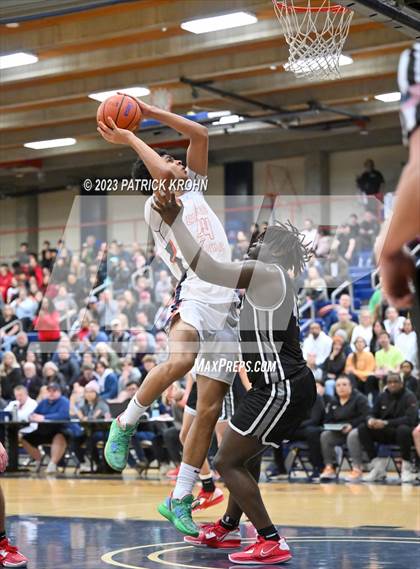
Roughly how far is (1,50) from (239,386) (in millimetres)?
11292

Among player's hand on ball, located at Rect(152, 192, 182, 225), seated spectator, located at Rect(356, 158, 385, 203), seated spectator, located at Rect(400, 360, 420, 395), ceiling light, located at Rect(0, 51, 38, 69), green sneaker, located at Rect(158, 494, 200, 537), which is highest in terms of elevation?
ceiling light, located at Rect(0, 51, 38, 69)

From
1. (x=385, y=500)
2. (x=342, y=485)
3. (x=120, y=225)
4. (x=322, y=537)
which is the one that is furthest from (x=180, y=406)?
(x=120, y=225)

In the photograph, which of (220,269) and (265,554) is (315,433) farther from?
(220,269)

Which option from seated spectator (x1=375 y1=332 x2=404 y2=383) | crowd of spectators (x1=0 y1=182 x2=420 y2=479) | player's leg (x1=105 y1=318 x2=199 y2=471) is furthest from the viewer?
seated spectator (x1=375 y1=332 x2=404 y2=383)

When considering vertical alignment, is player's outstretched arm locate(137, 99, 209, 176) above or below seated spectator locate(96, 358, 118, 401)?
above

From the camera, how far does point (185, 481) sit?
6.72 m

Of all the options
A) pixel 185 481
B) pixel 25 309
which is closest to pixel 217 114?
pixel 25 309

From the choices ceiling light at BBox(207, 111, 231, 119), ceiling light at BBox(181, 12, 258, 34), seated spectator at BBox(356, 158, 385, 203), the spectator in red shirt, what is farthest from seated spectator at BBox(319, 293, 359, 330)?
the spectator in red shirt

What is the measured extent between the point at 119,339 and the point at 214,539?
395 inches

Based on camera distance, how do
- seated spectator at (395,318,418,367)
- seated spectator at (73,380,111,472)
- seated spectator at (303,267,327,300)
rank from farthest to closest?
seated spectator at (303,267,327,300) < seated spectator at (73,380,111,472) < seated spectator at (395,318,418,367)

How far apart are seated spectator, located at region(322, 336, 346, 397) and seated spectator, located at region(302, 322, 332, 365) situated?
11.3 inches

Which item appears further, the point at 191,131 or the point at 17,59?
the point at 17,59

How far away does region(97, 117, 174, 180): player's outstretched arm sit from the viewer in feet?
21.2

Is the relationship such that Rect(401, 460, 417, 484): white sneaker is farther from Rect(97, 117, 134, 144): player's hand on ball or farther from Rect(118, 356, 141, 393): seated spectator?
Rect(97, 117, 134, 144): player's hand on ball
